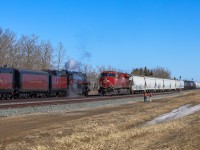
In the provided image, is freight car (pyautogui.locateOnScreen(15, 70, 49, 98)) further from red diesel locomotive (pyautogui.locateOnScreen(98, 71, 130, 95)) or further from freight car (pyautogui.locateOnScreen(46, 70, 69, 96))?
red diesel locomotive (pyautogui.locateOnScreen(98, 71, 130, 95))

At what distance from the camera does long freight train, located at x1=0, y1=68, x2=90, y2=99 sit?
1585 inches

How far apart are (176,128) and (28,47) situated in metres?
76.9

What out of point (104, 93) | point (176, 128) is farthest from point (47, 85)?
point (176, 128)

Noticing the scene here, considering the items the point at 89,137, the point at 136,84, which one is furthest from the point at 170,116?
the point at 136,84

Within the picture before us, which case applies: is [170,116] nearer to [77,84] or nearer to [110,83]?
[77,84]

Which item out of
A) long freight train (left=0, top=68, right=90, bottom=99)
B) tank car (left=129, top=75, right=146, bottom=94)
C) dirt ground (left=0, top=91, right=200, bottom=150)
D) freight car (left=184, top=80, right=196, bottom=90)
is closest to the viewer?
Result: dirt ground (left=0, top=91, right=200, bottom=150)

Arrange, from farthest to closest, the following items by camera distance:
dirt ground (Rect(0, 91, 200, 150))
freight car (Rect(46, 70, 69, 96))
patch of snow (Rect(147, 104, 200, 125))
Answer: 1. freight car (Rect(46, 70, 69, 96))
2. patch of snow (Rect(147, 104, 200, 125))
3. dirt ground (Rect(0, 91, 200, 150))

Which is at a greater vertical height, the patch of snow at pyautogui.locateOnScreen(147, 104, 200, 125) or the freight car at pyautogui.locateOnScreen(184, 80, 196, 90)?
the freight car at pyautogui.locateOnScreen(184, 80, 196, 90)

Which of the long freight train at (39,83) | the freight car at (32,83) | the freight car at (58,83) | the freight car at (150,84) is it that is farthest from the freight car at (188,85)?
the freight car at (32,83)


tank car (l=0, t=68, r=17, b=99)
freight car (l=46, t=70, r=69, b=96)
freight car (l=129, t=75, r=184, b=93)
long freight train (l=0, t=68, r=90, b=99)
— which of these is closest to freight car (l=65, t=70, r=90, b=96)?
long freight train (l=0, t=68, r=90, b=99)

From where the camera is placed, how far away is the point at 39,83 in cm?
4644

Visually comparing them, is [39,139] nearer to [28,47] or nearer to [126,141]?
[126,141]

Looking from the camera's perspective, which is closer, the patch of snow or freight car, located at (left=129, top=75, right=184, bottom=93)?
the patch of snow

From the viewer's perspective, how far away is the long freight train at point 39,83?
4025 cm
